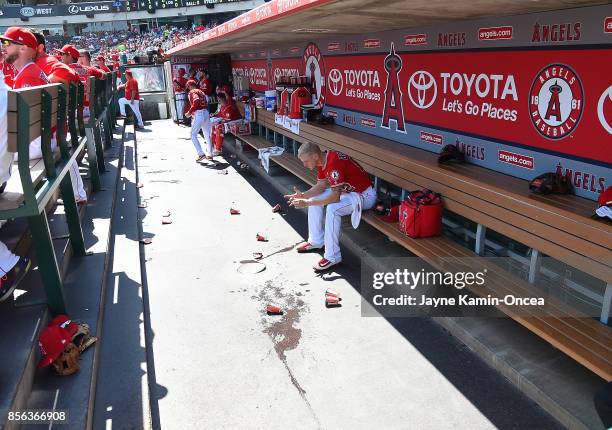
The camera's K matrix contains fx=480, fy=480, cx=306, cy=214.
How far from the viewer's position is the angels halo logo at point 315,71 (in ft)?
23.1

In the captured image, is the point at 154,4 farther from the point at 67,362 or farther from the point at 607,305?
the point at 607,305

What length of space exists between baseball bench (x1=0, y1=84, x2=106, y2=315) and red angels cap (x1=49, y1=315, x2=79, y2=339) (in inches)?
6.3

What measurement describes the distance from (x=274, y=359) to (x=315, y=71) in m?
5.20

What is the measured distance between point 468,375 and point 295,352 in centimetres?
110

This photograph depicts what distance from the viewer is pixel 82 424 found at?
2.33 metres

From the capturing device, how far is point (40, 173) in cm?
303

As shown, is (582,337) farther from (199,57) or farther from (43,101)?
(199,57)

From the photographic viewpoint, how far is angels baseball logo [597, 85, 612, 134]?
9.62 feet

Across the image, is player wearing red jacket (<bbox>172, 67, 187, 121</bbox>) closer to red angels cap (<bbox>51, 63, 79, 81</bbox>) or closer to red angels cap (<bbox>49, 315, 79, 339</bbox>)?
red angels cap (<bbox>51, 63, 79, 81</bbox>)

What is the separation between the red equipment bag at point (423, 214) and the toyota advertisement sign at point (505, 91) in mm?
568

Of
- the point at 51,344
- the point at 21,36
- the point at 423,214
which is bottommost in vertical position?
the point at 51,344

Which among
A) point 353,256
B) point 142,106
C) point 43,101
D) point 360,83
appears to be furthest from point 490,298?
point 142,106

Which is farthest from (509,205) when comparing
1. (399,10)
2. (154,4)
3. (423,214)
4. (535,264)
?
(154,4)

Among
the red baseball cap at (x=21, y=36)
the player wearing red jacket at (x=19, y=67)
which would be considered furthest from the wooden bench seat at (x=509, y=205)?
the red baseball cap at (x=21, y=36)
